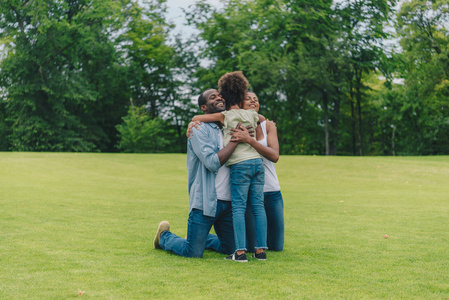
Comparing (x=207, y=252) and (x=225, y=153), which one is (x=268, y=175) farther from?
(x=207, y=252)

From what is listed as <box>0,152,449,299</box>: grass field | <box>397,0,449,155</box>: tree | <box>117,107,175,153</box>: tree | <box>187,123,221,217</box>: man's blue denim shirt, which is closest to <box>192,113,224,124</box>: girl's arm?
<box>187,123,221,217</box>: man's blue denim shirt

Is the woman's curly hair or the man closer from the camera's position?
the man

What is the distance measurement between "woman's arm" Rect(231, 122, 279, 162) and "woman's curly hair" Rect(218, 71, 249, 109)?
37 centimetres

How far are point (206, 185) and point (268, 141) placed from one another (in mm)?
941

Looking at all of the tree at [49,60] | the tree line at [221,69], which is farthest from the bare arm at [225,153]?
the tree at [49,60]

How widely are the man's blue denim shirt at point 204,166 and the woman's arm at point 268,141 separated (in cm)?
29

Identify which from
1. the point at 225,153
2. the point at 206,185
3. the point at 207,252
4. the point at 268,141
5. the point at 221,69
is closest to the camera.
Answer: the point at 225,153

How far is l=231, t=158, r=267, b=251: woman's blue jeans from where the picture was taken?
5035 millimetres

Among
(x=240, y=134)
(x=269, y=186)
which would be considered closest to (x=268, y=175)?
(x=269, y=186)

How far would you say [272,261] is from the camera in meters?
5.05

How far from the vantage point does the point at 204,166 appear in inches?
206

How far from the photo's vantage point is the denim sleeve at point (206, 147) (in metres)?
5.06

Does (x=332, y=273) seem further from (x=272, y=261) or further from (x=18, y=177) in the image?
(x=18, y=177)

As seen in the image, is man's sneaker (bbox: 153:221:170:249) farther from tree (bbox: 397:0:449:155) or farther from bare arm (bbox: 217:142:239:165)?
tree (bbox: 397:0:449:155)
